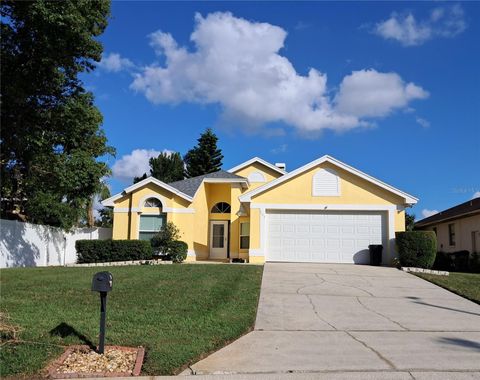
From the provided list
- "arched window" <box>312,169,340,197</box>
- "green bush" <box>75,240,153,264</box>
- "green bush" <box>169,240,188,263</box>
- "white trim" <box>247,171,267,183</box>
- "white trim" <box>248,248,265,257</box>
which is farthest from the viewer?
"white trim" <box>247,171,267,183</box>

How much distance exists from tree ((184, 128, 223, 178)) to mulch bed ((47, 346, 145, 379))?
1604 inches

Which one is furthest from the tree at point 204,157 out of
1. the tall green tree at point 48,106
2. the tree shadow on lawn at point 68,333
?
the tree shadow on lawn at point 68,333

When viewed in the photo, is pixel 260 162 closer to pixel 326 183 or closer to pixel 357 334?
pixel 326 183

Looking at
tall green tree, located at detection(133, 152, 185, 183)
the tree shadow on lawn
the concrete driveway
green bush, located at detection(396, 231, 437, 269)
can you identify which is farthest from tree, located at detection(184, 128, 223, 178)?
the tree shadow on lawn

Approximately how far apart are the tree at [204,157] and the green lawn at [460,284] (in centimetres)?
3243

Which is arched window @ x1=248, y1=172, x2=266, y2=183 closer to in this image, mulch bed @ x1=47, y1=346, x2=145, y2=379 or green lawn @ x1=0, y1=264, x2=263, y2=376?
green lawn @ x1=0, y1=264, x2=263, y2=376

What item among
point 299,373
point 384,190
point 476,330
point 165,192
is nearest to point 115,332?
point 299,373

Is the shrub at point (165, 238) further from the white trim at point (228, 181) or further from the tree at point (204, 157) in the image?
the tree at point (204, 157)

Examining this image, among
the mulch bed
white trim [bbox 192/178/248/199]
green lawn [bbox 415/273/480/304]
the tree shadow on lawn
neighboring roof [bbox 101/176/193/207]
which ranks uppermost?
white trim [bbox 192/178/248/199]

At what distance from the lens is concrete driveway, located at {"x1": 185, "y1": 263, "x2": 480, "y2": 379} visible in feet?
20.5

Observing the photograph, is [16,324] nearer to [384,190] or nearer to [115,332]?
[115,332]

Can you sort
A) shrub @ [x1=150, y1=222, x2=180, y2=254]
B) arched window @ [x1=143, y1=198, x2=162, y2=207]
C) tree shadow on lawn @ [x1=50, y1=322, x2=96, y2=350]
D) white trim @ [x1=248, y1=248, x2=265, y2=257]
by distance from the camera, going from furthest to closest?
arched window @ [x1=143, y1=198, x2=162, y2=207] < shrub @ [x1=150, y1=222, x2=180, y2=254] < white trim @ [x1=248, y1=248, x2=265, y2=257] < tree shadow on lawn @ [x1=50, y1=322, x2=96, y2=350]

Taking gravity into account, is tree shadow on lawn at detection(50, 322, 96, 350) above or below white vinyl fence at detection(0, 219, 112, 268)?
below

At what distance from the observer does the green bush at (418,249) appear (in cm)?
1853
